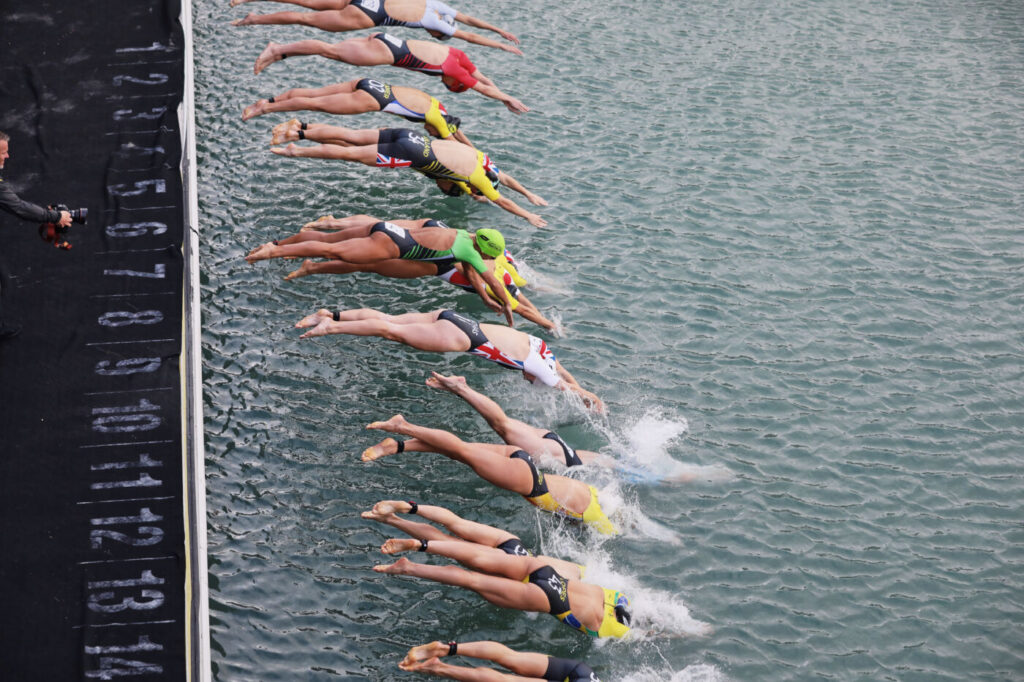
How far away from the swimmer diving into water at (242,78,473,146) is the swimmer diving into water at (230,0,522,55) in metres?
1.28

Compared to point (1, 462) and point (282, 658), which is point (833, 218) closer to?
point (282, 658)

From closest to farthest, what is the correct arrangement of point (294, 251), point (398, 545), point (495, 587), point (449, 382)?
point (398, 545) < point (495, 587) < point (449, 382) < point (294, 251)

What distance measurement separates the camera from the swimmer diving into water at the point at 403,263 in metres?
11.9

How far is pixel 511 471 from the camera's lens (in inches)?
393

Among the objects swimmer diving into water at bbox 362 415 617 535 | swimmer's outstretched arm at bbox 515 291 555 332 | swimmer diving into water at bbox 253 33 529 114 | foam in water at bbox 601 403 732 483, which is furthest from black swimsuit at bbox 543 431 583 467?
swimmer diving into water at bbox 253 33 529 114

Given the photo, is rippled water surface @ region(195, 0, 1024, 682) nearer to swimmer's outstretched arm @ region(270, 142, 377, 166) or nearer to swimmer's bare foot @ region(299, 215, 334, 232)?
swimmer's bare foot @ region(299, 215, 334, 232)

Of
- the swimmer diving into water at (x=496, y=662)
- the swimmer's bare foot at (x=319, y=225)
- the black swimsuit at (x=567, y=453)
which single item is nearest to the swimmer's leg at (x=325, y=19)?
the swimmer's bare foot at (x=319, y=225)

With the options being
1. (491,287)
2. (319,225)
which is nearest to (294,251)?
(319,225)

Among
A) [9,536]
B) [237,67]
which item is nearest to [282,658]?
[9,536]

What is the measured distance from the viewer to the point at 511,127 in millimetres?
16078

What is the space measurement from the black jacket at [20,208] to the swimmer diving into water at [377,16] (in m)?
5.49

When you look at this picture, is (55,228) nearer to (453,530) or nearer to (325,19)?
(453,530)

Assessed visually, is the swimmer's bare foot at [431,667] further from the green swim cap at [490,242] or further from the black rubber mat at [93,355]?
the green swim cap at [490,242]

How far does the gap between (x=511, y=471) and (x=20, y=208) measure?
555 cm
